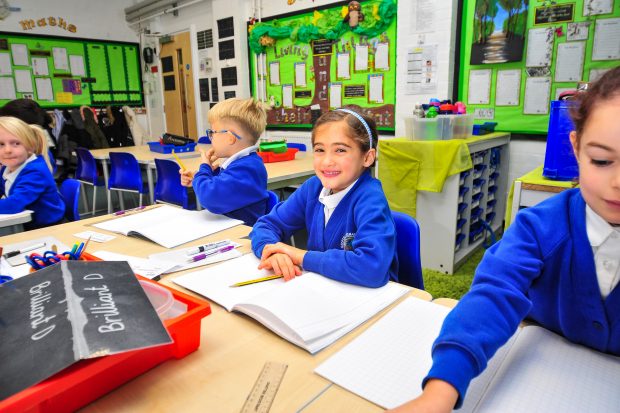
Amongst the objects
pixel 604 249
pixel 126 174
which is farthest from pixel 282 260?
pixel 126 174

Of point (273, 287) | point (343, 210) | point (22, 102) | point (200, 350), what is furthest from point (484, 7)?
point (22, 102)

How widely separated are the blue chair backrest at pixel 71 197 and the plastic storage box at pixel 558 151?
2.44m

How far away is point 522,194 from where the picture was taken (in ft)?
6.61

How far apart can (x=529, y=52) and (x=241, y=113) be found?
236 centimetres

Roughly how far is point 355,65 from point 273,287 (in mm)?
3598

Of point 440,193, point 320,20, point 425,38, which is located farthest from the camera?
point 320,20

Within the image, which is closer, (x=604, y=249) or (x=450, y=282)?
(x=604, y=249)

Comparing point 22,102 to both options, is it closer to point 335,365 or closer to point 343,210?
point 343,210

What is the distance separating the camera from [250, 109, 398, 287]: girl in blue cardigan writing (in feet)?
3.17

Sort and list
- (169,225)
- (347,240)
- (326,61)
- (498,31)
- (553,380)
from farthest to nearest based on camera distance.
→ (326,61)
(498,31)
(169,225)
(347,240)
(553,380)

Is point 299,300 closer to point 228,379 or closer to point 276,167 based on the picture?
point 228,379

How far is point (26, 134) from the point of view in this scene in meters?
2.13

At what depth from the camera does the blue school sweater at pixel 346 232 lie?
0.94 m

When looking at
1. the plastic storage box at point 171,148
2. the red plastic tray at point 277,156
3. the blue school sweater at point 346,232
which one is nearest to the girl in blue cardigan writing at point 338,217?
the blue school sweater at point 346,232
